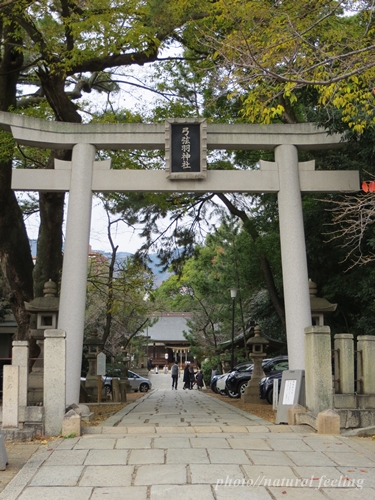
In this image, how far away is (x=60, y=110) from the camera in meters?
14.1

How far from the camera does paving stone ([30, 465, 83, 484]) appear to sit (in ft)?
18.4

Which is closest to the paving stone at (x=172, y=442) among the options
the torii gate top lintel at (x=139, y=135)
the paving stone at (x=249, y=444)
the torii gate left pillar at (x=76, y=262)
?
the paving stone at (x=249, y=444)

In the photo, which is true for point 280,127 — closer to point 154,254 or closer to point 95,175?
point 95,175

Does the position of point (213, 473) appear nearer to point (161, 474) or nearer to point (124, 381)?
point (161, 474)

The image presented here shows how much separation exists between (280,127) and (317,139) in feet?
2.53

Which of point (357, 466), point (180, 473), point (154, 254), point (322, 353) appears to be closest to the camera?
A: point (180, 473)

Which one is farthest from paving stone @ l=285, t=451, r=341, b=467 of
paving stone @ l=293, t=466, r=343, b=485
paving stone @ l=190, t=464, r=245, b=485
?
paving stone @ l=190, t=464, r=245, b=485

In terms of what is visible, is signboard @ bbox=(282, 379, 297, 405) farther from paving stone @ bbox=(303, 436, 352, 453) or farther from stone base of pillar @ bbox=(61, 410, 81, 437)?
stone base of pillar @ bbox=(61, 410, 81, 437)

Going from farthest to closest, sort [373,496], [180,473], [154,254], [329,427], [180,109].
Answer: [154,254]
[180,109]
[329,427]
[180,473]
[373,496]

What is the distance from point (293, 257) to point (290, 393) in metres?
2.70

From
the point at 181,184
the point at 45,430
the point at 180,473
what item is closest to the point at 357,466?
the point at 180,473

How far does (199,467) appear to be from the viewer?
19.8 ft

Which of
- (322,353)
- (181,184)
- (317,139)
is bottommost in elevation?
(322,353)

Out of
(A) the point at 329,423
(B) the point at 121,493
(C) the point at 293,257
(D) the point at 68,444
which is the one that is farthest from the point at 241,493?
(C) the point at 293,257
